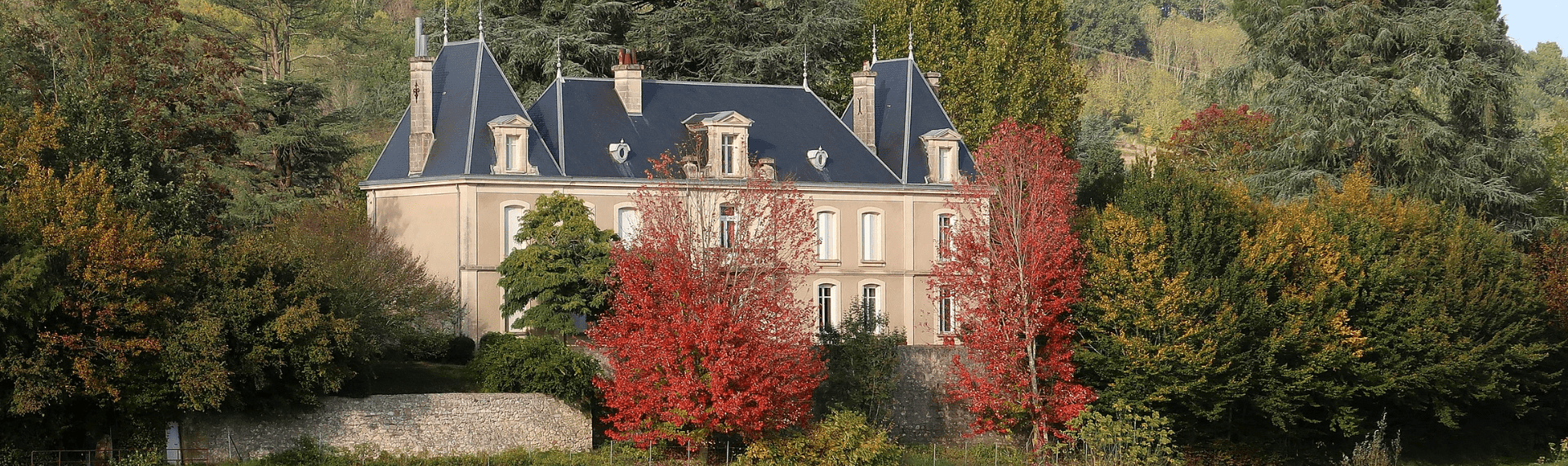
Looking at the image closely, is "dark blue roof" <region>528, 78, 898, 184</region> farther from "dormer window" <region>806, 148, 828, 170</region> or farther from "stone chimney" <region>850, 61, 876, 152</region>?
"stone chimney" <region>850, 61, 876, 152</region>

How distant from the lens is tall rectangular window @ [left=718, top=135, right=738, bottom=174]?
43062 mm

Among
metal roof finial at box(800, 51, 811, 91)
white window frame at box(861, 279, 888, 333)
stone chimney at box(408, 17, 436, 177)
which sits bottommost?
white window frame at box(861, 279, 888, 333)

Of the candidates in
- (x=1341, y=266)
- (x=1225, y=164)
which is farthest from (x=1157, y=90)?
(x=1341, y=266)

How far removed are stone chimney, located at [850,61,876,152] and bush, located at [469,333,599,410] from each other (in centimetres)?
1362

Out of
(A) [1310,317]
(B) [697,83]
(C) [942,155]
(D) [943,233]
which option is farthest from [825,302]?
(A) [1310,317]

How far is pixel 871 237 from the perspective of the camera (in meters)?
44.9

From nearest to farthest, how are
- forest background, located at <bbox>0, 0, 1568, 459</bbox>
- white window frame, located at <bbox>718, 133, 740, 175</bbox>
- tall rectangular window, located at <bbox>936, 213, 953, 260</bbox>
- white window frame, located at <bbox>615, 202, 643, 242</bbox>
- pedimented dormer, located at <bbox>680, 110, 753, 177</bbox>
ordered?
forest background, located at <bbox>0, 0, 1568, 459</bbox>, white window frame, located at <bbox>615, 202, 643, 242</bbox>, pedimented dormer, located at <bbox>680, 110, 753, 177</bbox>, white window frame, located at <bbox>718, 133, 740, 175</bbox>, tall rectangular window, located at <bbox>936, 213, 953, 260</bbox>

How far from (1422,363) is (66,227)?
100 feet

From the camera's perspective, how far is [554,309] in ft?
121

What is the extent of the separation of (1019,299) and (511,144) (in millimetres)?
12333

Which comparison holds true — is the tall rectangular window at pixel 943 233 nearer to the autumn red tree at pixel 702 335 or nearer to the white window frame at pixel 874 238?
the white window frame at pixel 874 238

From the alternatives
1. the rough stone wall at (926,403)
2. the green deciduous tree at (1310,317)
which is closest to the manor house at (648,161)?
the rough stone wall at (926,403)

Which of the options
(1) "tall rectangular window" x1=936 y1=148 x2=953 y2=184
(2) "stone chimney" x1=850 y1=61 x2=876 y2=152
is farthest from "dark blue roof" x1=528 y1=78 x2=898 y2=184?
(1) "tall rectangular window" x1=936 y1=148 x2=953 y2=184

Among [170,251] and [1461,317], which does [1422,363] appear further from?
[170,251]
